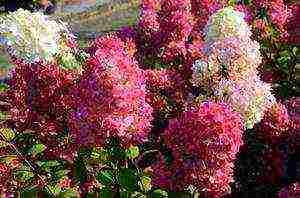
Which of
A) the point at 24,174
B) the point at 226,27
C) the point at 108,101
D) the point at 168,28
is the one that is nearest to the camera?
the point at 108,101

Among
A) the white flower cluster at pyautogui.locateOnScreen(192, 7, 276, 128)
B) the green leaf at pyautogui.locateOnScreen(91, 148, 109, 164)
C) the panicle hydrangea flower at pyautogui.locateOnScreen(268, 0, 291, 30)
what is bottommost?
the green leaf at pyautogui.locateOnScreen(91, 148, 109, 164)

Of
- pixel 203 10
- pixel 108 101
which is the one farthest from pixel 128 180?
pixel 203 10

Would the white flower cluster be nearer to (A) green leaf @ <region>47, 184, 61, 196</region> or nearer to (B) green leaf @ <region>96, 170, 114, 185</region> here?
(B) green leaf @ <region>96, 170, 114, 185</region>

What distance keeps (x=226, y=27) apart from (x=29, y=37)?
71cm

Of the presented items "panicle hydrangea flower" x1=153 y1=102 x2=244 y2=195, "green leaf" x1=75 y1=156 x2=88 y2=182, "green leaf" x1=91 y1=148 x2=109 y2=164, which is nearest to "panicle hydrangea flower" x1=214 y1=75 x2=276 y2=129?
"panicle hydrangea flower" x1=153 y1=102 x2=244 y2=195

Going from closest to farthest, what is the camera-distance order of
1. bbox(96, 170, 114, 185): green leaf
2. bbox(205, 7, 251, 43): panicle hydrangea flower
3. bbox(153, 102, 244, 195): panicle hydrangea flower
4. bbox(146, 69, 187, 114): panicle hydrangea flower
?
1. bbox(153, 102, 244, 195): panicle hydrangea flower
2. bbox(96, 170, 114, 185): green leaf
3. bbox(205, 7, 251, 43): panicle hydrangea flower
4. bbox(146, 69, 187, 114): panicle hydrangea flower

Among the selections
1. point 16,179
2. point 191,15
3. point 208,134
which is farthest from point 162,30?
point 208,134

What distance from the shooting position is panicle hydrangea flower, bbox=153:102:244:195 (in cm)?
210

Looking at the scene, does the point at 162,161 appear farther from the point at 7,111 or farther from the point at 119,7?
the point at 119,7

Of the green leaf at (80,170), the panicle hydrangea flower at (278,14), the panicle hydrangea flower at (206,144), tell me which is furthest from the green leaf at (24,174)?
the panicle hydrangea flower at (278,14)

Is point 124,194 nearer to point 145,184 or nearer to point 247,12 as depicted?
point 145,184

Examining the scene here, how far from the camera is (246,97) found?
A: 240 centimetres

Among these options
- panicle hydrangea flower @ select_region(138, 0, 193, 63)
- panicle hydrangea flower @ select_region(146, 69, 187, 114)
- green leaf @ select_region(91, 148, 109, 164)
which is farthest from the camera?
panicle hydrangea flower @ select_region(138, 0, 193, 63)

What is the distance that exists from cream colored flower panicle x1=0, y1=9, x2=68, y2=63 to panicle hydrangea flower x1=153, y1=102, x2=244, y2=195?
0.58 meters
